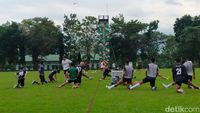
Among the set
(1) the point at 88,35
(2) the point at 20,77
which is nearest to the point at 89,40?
(1) the point at 88,35

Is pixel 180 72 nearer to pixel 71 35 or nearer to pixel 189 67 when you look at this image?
pixel 189 67

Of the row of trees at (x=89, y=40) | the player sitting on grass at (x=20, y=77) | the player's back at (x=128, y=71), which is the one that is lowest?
the player sitting on grass at (x=20, y=77)

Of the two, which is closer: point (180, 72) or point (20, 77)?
point (180, 72)

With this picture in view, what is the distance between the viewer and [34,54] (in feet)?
350

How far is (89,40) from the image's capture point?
104 metres

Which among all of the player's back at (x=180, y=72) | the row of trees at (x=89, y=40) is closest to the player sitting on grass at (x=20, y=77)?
the player's back at (x=180, y=72)

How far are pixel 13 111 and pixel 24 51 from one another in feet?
314

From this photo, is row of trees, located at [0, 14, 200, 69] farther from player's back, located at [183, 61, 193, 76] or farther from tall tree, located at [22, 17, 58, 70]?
player's back, located at [183, 61, 193, 76]

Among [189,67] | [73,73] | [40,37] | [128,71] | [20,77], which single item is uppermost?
[40,37]

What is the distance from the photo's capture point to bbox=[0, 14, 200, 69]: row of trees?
10256 cm

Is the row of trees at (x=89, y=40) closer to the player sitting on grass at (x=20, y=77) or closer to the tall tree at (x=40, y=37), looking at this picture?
the tall tree at (x=40, y=37)

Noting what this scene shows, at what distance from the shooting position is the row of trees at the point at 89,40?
10256 centimetres

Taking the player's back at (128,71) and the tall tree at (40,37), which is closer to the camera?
the player's back at (128,71)

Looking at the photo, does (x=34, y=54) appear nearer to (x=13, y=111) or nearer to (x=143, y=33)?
(x=143, y=33)
